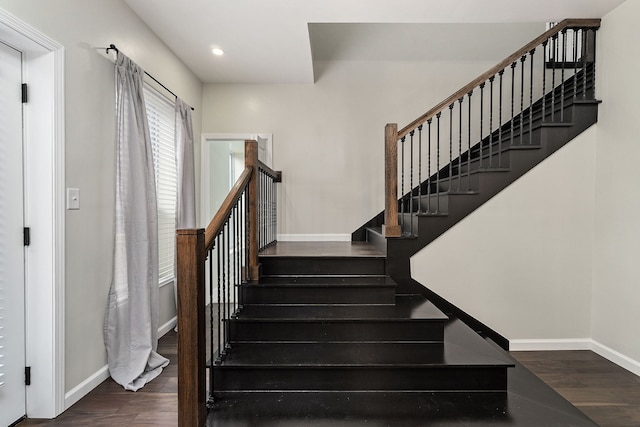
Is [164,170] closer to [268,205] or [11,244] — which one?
[268,205]

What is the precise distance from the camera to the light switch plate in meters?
2.30

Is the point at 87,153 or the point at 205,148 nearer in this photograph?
the point at 87,153

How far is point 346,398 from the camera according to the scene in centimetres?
217

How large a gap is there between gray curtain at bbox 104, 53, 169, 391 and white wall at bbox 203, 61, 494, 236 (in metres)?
1.87

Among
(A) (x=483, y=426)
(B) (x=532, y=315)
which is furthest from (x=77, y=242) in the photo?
(B) (x=532, y=315)

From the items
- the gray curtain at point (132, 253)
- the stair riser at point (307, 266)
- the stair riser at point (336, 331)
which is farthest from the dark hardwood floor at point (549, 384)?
the stair riser at point (307, 266)

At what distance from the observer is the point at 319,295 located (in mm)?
2801

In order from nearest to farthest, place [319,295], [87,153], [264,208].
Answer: [87,153] < [319,295] < [264,208]

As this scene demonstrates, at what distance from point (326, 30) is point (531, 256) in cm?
342

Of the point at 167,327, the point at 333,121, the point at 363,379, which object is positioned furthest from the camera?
the point at 333,121

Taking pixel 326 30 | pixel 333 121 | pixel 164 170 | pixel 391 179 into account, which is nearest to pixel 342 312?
pixel 391 179

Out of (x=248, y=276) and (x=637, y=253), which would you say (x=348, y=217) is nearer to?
(x=248, y=276)

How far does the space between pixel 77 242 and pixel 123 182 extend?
0.53 metres

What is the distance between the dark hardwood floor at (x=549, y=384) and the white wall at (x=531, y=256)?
1.38 feet
